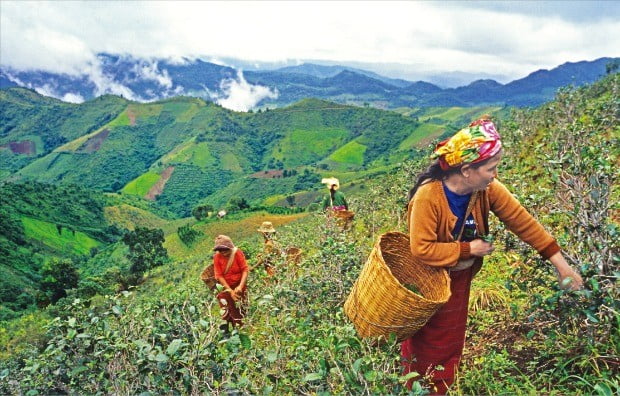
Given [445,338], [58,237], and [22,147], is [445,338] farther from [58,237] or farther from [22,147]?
[22,147]

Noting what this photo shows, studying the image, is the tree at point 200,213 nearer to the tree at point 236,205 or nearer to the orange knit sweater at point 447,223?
the tree at point 236,205

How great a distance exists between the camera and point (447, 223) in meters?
2.62

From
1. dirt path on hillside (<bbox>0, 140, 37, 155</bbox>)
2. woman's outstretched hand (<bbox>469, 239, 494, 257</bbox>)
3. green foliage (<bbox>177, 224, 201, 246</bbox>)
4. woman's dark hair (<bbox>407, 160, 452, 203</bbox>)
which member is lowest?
Answer: dirt path on hillside (<bbox>0, 140, 37, 155</bbox>)

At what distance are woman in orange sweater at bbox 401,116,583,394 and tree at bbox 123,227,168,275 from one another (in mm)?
30585

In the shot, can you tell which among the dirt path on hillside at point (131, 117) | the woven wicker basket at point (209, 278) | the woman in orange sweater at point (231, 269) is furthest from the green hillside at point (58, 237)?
the dirt path on hillside at point (131, 117)

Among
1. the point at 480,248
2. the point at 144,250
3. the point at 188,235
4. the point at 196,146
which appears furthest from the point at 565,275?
the point at 196,146

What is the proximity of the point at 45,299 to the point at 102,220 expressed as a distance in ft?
162

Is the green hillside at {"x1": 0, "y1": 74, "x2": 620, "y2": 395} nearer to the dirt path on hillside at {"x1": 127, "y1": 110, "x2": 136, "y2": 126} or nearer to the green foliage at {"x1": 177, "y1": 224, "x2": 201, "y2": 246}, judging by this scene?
the green foliage at {"x1": 177, "y1": 224, "x2": 201, "y2": 246}

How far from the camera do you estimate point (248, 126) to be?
14300 cm

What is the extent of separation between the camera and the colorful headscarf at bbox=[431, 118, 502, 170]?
7.76 ft

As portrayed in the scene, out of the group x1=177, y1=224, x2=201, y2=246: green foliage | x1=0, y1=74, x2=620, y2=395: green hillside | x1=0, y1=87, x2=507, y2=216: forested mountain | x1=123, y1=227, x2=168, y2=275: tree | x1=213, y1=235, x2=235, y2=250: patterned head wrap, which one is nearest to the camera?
x1=0, y1=74, x2=620, y2=395: green hillside

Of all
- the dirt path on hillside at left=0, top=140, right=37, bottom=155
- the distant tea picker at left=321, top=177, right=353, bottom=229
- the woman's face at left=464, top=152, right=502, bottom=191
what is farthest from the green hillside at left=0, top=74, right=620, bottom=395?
the dirt path on hillside at left=0, top=140, right=37, bottom=155

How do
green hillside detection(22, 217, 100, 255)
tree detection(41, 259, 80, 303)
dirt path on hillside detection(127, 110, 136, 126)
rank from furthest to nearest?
dirt path on hillside detection(127, 110, 136, 126)
green hillside detection(22, 217, 100, 255)
tree detection(41, 259, 80, 303)

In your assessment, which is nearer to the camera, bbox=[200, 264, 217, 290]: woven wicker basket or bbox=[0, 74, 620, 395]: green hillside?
bbox=[0, 74, 620, 395]: green hillside
